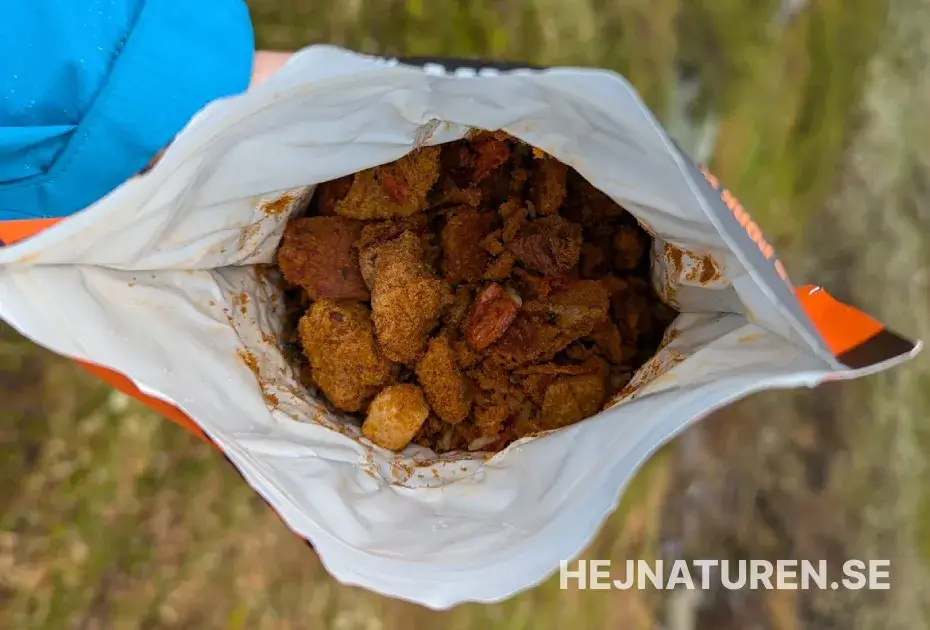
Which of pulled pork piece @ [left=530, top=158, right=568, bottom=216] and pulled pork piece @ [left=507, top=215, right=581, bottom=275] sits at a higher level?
pulled pork piece @ [left=530, top=158, right=568, bottom=216]

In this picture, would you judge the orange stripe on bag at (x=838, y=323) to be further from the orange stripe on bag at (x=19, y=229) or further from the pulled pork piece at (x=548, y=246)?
the orange stripe on bag at (x=19, y=229)

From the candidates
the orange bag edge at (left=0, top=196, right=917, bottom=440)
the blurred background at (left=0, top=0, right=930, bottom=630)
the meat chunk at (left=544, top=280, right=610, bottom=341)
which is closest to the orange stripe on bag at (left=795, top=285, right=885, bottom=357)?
the orange bag edge at (left=0, top=196, right=917, bottom=440)

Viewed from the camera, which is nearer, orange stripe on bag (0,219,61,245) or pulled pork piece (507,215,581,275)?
orange stripe on bag (0,219,61,245)

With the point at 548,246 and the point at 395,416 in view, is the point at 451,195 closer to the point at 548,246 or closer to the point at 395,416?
the point at 548,246

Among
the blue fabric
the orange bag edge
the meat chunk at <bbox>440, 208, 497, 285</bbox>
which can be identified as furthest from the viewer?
the meat chunk at <bbox>440, 208, 497, 285</bbox>

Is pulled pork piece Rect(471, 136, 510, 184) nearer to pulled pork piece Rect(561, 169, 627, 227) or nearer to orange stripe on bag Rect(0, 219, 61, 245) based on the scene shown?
pulled pork piece Rect(561, 169, 627, 227)

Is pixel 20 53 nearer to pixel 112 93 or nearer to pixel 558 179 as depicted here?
pixel 112 93
